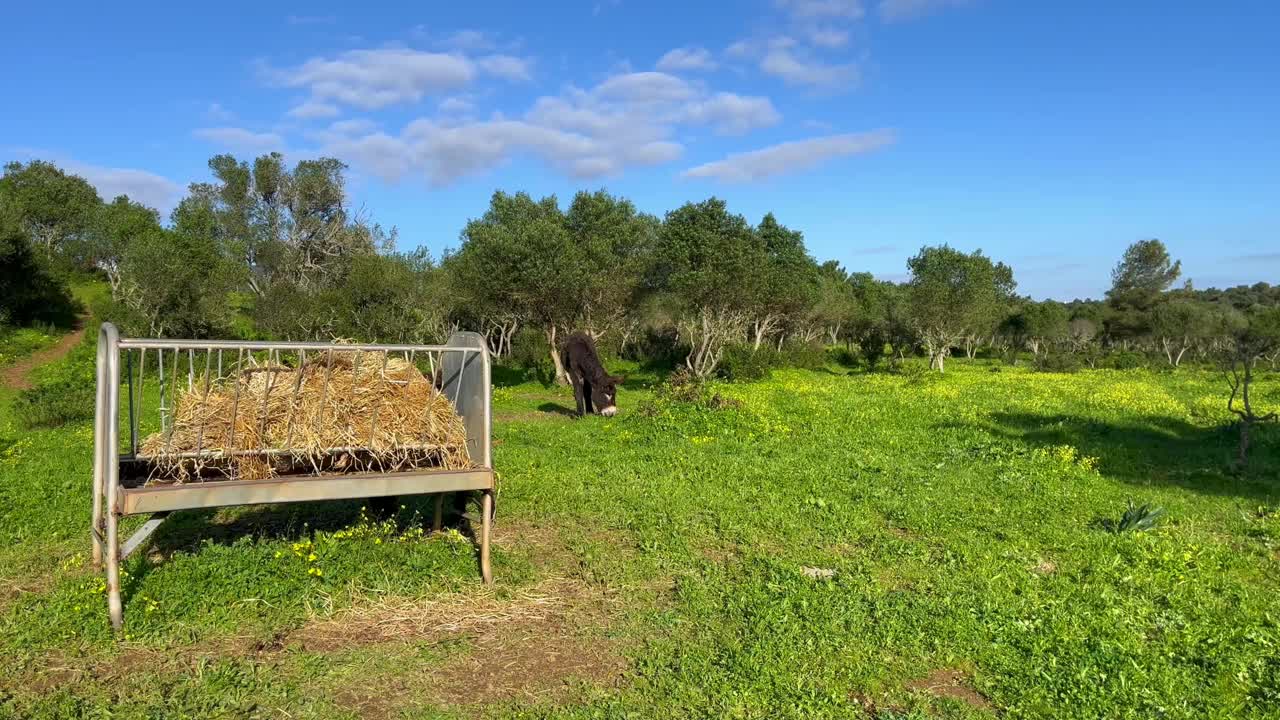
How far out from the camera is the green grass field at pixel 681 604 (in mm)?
4207

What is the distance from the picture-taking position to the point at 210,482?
492 cm

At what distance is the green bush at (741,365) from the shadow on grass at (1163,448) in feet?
39.5

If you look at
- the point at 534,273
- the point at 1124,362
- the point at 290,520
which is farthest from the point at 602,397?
the point at 1124,362

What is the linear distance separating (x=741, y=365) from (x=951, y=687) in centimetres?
2389

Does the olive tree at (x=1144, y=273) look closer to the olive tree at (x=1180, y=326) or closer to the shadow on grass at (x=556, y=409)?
the olive tree at (x=1180, y=326)

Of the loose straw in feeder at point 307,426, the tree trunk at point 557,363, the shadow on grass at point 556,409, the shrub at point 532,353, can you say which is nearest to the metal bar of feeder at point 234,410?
the loose straw in feeder at point 307,426

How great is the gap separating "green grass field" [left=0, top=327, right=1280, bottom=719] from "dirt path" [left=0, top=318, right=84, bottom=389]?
16.3m

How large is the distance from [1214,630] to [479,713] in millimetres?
4468

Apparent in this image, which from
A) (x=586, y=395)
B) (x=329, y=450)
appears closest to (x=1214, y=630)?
(x=329, y=450)

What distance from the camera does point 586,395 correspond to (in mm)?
17500

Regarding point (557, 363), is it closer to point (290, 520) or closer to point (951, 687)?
point (290, 520)

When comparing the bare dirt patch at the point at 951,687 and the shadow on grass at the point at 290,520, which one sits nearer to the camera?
the bare dirt patch at the point at 951,687

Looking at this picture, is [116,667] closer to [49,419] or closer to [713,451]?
[713,451]

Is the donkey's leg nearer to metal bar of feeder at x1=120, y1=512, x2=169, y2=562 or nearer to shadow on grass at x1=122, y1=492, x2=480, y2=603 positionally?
shadow on grass at x1=122, y1=492, x2=480, y2=603
